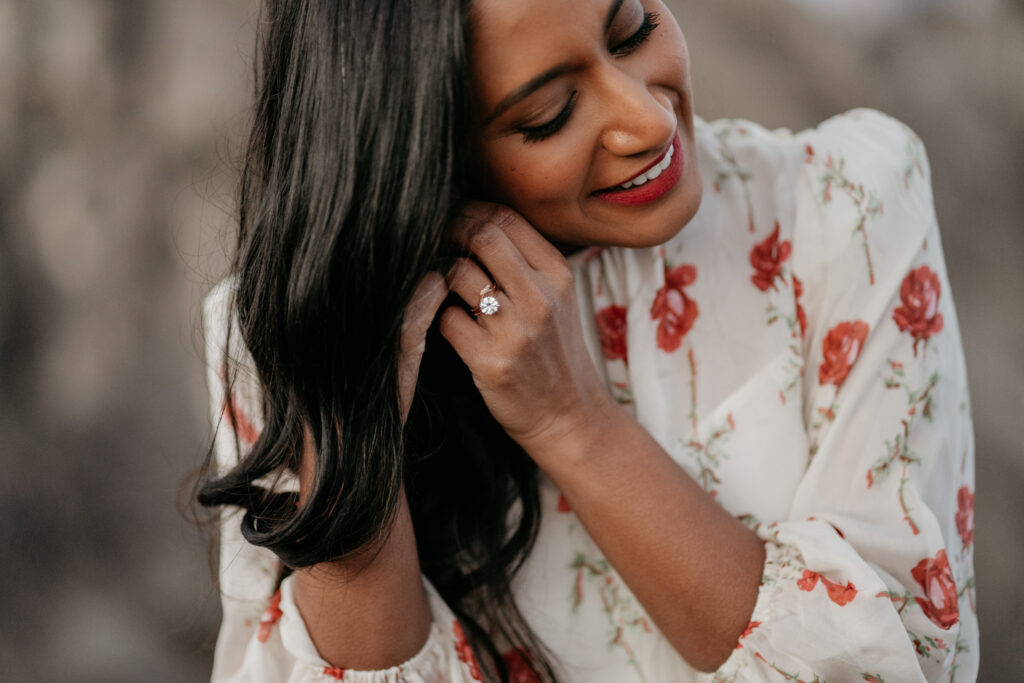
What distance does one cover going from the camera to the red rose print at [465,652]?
1.06 m

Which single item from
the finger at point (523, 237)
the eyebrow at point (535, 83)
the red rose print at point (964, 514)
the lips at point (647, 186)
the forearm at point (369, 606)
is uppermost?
the eyebrow at point (535, 83)

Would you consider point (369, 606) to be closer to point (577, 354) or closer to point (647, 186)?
point (577, 354)

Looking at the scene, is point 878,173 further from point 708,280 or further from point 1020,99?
point 1020,99

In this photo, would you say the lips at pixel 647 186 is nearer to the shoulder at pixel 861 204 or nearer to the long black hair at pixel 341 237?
the long black hair at pixel 341 237

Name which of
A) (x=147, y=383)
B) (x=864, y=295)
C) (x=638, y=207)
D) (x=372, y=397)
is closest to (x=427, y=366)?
(x=372, y=397)

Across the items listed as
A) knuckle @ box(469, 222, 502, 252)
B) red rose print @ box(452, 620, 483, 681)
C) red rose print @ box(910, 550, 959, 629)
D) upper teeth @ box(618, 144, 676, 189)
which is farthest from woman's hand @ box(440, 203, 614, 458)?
red rose print @ box(910, 550, 959, 629)

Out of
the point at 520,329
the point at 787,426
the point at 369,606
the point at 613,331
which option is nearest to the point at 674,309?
the point at 613,331

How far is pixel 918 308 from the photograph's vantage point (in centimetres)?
109

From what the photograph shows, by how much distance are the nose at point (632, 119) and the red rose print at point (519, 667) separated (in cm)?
67

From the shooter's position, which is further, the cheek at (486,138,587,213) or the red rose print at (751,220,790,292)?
the red rose print at (751,220,790,292)

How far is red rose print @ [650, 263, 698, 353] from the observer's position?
1.17 m

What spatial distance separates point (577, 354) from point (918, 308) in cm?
45

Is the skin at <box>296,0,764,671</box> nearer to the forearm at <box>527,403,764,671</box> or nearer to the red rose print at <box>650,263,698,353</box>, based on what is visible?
the forearm at <box>527,403,764,671</box>

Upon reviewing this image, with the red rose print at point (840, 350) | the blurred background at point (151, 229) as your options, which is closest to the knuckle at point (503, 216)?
the red rose print at point (840, 350)
